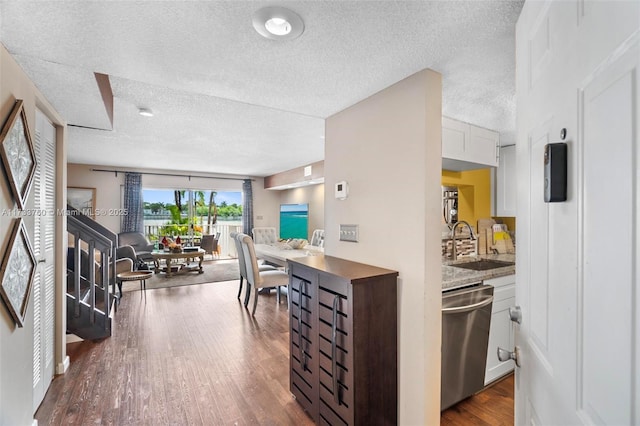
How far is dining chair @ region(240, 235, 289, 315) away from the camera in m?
3.78

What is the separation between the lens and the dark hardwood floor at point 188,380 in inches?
76.9

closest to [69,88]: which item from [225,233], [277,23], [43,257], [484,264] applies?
[43,257]

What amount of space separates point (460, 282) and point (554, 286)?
1358 millimetres

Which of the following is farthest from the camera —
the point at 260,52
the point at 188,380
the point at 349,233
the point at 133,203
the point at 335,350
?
the point at 133,203

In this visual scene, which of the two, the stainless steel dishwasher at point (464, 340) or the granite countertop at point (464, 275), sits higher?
the granite countertop at point (464, 275)

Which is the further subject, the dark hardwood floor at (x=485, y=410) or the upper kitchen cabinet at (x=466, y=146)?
the upper kitchen cabinet at (x=466, y=146)

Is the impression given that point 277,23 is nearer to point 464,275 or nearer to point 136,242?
point 464,275

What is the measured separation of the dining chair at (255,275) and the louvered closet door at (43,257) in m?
1.88

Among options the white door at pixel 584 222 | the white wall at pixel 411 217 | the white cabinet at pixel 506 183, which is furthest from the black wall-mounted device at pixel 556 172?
the white cabinet at pixel 506 183

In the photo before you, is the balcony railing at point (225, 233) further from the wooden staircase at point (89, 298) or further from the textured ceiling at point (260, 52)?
the textured ceiling at point (260, 52)

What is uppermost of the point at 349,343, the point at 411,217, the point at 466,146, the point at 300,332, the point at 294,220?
the point at 466,146

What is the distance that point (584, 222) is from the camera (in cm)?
59

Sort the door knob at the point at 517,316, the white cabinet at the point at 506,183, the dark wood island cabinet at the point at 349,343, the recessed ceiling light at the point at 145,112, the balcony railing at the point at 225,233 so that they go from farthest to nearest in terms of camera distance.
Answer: the balcony railing at the point at 225,233, the white cabinet at the point at 506,183, the recessed ceiling light at the point at 145,112, the dark wood island cabinet at the point at 349,343, the door knob at the point at 517,316

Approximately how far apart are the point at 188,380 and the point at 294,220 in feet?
18.7
